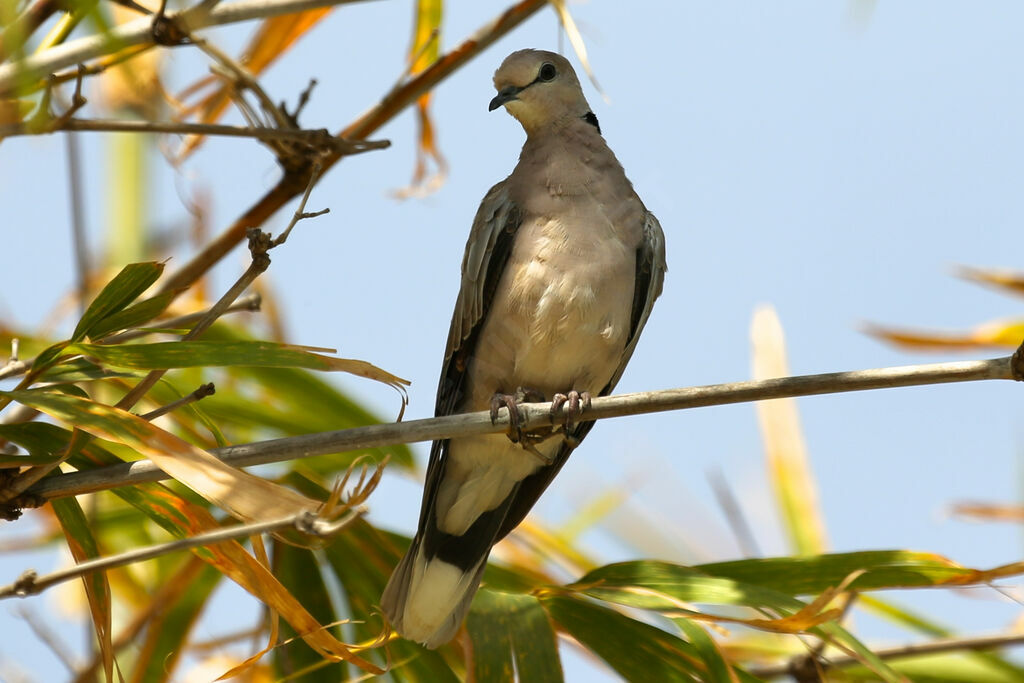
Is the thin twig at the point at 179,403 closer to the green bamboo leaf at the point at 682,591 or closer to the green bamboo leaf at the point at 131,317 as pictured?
the green bamboo leaf at the point at 131,317

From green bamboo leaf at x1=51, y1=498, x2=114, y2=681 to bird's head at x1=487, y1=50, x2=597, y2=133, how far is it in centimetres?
189

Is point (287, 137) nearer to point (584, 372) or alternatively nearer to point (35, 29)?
point (35, 29)

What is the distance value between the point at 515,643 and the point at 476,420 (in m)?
0.48

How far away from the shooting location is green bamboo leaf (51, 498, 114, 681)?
1.93 m

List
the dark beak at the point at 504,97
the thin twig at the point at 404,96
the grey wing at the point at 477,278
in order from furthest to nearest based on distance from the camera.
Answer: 1. the dark beak at the point at 504,97
2. the grey wing at the point at 477,278
3. the thin twig at the point at 404,96

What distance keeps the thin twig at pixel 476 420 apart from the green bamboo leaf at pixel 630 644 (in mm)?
487

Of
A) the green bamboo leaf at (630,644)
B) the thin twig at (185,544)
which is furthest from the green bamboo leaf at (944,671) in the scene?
the thin twig at (185,544)

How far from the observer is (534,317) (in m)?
3.07

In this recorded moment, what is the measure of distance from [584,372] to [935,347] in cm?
95

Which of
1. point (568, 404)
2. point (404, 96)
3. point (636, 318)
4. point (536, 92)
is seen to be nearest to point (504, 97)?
point (536, 92)

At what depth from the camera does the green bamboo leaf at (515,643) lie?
218cm

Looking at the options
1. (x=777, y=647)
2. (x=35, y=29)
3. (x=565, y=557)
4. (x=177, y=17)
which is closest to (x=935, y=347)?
(x=777, y=647)

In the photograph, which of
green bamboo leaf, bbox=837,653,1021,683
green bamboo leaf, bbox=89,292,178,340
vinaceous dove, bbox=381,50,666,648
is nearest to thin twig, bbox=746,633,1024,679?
green bamboo leaf, bbox=837,653,1021,683

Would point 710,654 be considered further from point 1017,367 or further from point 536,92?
point 536,92
